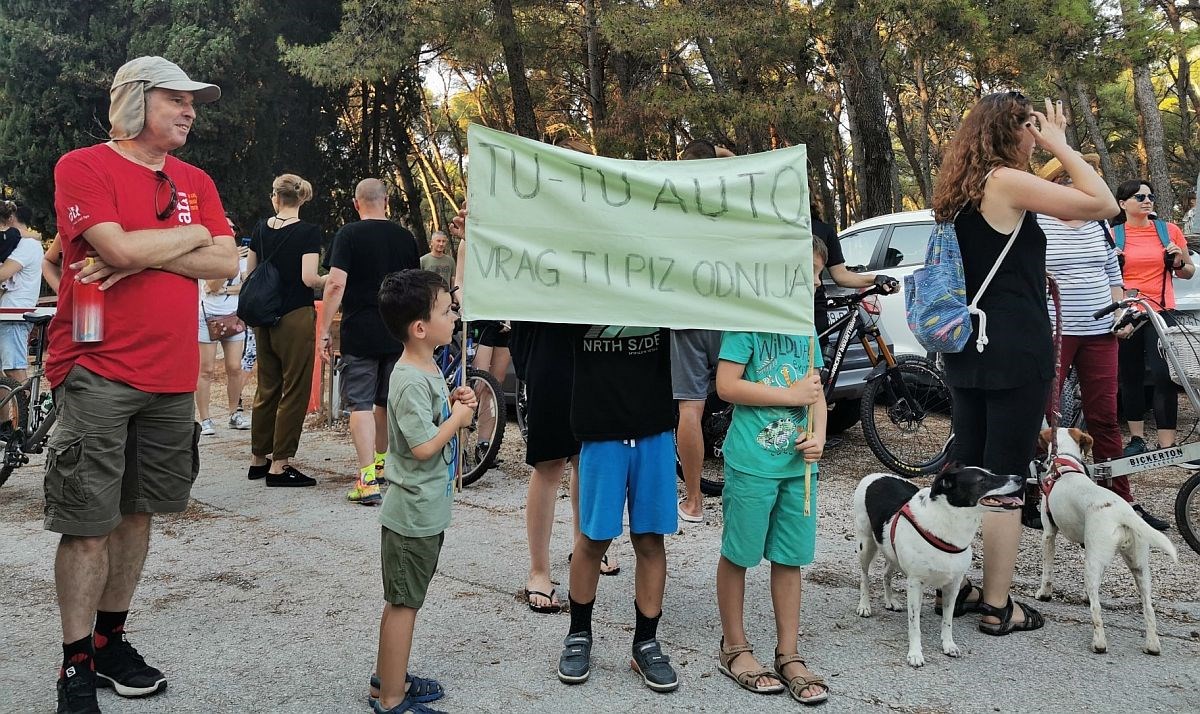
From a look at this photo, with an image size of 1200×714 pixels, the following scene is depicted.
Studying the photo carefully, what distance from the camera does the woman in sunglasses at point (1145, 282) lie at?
6.47 metres

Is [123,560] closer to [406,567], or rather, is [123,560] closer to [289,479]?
[406,567]

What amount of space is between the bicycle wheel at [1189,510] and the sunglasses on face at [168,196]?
4.71 meters

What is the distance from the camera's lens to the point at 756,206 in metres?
3.53

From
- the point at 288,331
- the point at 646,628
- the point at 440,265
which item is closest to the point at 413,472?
the point at 646,628

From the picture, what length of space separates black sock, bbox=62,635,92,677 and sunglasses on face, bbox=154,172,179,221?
1451 mm

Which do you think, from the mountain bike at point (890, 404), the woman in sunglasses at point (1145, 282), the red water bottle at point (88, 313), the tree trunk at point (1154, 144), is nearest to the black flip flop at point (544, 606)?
the red water bottle at point (88, 313)

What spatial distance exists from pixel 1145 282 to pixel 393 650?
6.18 m

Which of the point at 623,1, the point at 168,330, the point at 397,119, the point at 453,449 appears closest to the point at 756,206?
the point at 453,449

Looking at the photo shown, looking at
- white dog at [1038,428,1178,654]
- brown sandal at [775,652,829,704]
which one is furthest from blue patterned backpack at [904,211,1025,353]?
brown sandal at [775,652,829,704]

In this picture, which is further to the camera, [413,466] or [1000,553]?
[1000,553]

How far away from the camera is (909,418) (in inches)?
276

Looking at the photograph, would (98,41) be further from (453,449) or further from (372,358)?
(453,449)

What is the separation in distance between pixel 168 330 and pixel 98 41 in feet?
62.4

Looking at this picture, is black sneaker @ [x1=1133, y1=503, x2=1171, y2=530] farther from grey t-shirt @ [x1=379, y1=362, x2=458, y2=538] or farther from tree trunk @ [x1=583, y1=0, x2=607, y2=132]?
tree trunk @ [x1=583, y1=0, x2=607, y2=132]
